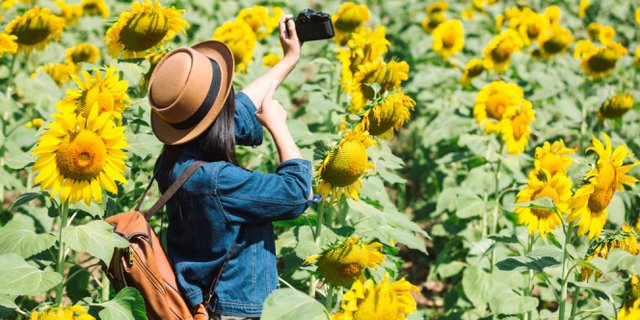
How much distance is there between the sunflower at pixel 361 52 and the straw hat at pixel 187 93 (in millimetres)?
1122

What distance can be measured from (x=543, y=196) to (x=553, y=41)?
8.81 ft

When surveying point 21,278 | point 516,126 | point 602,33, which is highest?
point 21,278

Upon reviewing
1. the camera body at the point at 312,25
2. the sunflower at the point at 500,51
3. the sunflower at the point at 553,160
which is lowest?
the sunflower at the point at 500,51

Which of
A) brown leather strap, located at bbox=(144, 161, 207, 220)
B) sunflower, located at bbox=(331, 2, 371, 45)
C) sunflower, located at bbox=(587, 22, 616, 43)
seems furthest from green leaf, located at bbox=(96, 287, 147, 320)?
sunflower, located at bbox=(587, 22, 616, 43)

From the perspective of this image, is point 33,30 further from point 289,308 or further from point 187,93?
point 289,308

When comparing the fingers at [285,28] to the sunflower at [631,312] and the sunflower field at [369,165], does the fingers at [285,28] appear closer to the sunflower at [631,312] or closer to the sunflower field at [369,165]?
the sunflower field at [369,165]

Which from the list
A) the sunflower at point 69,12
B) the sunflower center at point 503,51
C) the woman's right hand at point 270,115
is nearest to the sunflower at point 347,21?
the sunflower center at point 503,51

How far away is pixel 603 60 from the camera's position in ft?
16.4

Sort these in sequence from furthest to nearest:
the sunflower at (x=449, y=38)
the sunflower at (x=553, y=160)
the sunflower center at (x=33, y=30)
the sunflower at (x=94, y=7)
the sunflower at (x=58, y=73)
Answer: the sunflower at (x=449, y=38) → the sunflower at (x=94, y=7) → the sunflower at (x=58, y=73) → the sunflower center at (x=33, y=30) → the sunflower at (x=553, y=160)

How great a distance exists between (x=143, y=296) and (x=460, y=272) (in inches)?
92.2

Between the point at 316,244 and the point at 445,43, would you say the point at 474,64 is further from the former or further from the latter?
the point at 316,244

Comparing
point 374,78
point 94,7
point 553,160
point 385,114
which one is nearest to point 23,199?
point 385,114

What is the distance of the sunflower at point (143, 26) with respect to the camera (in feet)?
10.4

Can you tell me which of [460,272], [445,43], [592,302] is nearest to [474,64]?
[445,43]
